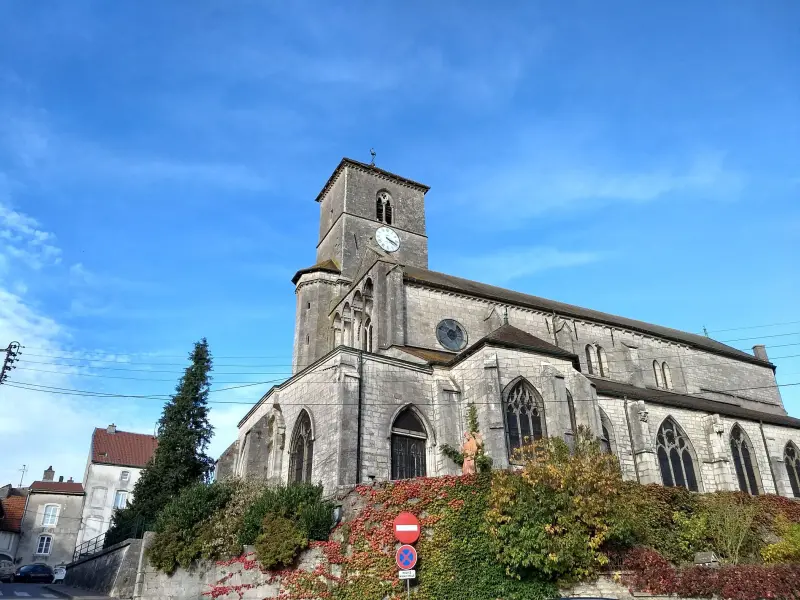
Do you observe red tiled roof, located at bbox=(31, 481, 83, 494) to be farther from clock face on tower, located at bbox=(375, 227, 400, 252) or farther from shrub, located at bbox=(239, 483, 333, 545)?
shrub, located at bbox=(239, 483, 333, 545)

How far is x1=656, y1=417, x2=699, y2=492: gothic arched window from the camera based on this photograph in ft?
82.0

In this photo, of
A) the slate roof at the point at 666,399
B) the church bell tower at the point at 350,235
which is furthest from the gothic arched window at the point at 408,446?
the church bell tower at the point at 350,235

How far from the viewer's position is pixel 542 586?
512 inches

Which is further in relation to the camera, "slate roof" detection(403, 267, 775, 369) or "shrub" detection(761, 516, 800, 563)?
"slate roof" detection(403, 267, 775, 369)

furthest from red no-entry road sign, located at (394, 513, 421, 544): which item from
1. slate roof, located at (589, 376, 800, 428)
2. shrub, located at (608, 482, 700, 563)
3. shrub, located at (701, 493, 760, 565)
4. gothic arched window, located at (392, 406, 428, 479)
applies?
slate roof, located at (589, 376, 800, 428)

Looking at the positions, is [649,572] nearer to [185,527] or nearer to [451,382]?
[451,382]

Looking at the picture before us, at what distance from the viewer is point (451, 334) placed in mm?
27219

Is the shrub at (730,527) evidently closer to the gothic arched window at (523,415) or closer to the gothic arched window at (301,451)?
the gothic arched window at (523,415)

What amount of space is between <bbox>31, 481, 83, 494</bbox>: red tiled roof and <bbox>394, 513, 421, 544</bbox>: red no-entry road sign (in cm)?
4078

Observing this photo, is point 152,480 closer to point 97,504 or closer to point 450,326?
point 450,326

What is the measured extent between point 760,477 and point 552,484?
18539mm

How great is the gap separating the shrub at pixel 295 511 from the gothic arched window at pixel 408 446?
3594 millimetres

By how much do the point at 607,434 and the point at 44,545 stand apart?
41014 mm

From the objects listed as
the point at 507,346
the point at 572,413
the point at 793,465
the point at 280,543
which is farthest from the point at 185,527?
the point at 793,465
